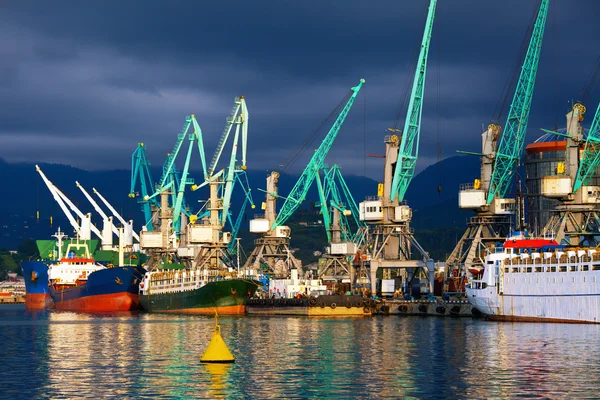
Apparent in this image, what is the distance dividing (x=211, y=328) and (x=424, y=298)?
51117 mm

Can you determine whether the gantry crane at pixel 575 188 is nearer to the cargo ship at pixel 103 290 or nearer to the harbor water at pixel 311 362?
the harbor water at pixel 311 362

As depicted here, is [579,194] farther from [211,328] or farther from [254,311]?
[211,328]

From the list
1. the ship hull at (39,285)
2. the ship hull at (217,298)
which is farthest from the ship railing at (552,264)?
the ship hull at (39,285)

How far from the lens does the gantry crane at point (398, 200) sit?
161m

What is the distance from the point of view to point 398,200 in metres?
162

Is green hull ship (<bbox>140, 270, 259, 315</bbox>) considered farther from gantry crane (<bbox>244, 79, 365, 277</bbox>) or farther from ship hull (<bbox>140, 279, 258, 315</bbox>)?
gantry crane (<bbox>244, 79, 365, 277</bbox>)

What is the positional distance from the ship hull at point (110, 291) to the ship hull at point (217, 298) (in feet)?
54.7

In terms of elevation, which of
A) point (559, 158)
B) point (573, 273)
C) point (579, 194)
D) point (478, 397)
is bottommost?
point (478, 397)

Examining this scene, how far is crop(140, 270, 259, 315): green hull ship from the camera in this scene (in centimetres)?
14612

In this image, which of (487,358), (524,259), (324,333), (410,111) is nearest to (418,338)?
(324,333)

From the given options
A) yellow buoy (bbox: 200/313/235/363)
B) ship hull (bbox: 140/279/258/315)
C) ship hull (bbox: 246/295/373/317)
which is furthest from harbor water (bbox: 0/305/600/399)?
ship hull (bbox: 140/279/258/315)

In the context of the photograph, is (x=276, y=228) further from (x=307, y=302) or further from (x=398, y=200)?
(x=307, y=302)

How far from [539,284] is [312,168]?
295 ft

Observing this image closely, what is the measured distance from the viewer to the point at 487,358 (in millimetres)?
74000
